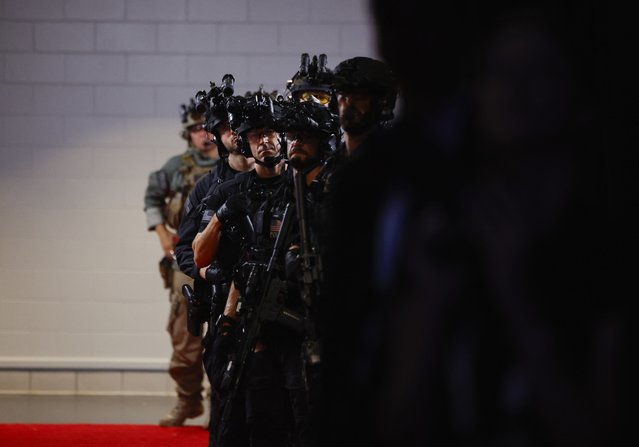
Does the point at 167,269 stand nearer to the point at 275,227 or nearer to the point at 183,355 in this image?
the point at 183,355

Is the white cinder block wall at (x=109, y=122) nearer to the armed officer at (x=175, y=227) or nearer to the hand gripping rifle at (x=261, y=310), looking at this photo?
the armed officer at (x=175, y=227)

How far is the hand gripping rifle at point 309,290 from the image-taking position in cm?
418

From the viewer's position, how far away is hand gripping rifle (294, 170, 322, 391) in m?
4.18

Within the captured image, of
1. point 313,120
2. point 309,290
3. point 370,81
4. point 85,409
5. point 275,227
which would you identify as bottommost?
point 85,409

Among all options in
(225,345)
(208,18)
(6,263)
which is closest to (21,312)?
(6,263)

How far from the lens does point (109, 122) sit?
29.3ft

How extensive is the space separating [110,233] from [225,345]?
4183 mm

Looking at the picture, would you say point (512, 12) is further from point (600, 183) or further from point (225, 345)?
point (225, 345)

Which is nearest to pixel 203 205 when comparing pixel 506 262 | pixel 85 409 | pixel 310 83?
pixel 310 83

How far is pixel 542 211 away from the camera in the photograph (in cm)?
119

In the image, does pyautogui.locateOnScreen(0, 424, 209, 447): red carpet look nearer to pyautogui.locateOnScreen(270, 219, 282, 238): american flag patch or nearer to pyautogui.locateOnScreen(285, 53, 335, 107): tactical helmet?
pyautogui.locateOnScreen(270, 219, 282, 238): american flag patch

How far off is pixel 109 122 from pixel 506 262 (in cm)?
799

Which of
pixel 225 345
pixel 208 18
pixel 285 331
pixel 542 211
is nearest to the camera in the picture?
pixel 542 211

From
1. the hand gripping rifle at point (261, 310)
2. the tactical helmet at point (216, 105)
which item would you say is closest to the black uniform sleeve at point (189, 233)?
the tactical helmet at point (216, 105)
